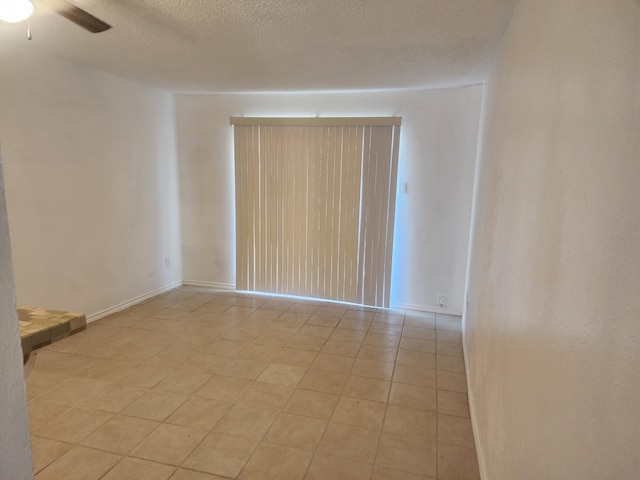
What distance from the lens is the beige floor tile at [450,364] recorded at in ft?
9.81

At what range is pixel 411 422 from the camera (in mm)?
2326

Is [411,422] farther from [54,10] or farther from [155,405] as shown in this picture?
[54,10]

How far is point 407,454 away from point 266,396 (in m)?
0.98

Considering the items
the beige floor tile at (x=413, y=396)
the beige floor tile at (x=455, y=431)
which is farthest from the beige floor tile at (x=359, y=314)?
the beige floor tile at (x=455, y=431)

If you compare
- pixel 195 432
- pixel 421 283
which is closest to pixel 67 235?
pixel 195 432

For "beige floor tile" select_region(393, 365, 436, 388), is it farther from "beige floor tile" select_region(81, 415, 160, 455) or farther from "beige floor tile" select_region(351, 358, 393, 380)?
"beige floor tile" select_region(81, 415, 160, 455)

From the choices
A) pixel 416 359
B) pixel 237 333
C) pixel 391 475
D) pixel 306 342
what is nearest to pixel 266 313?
pixel 237 333

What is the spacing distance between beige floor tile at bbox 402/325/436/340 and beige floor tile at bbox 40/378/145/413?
90.5 inches

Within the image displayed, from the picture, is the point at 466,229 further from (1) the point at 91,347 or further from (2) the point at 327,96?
(1) the point at 91,347

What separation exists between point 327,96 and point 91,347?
10.9ft

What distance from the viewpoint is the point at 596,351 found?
72 centimetres

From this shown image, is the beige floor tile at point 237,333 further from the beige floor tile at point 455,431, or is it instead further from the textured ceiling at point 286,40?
the textured ceiling at point 286,40

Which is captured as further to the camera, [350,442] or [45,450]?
[350,442]

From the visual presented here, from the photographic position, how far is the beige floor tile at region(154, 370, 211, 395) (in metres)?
2.61
